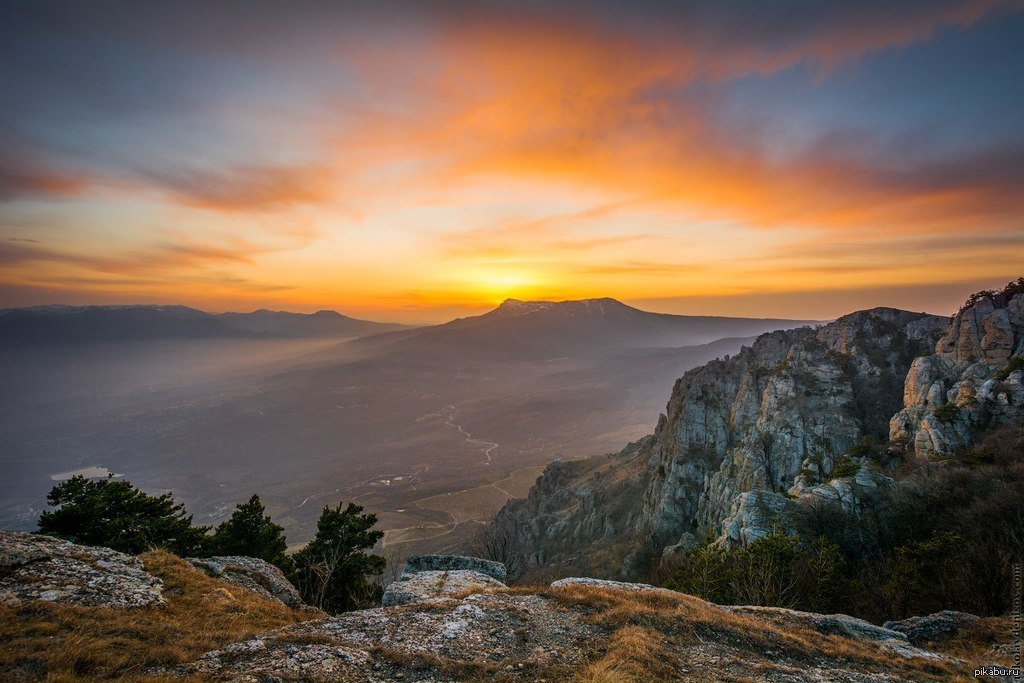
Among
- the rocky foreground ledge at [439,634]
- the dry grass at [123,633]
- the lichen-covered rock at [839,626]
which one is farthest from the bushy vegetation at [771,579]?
the dry grass at [123,633]

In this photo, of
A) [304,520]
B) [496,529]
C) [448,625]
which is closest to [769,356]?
[496,529]

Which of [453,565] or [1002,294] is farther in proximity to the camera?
[1002,294]

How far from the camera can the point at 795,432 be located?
65.1 metres

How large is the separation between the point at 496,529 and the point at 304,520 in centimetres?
9228

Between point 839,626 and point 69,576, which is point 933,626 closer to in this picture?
point 839,626

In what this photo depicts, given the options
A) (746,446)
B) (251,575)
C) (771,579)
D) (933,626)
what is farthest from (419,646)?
(746,446)

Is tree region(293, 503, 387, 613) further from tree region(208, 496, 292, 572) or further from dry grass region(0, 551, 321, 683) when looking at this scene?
dry grass region(0, 551, 321, 683)

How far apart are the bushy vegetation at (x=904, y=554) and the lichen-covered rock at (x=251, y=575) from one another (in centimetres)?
2423

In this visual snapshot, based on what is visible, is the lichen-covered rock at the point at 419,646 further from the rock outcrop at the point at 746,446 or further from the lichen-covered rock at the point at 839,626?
the rock outcrop at the point at 746,446

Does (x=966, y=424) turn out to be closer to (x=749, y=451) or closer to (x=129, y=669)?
(x=749, y=451)

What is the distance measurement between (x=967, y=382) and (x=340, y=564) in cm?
7281

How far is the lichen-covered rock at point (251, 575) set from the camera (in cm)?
2027

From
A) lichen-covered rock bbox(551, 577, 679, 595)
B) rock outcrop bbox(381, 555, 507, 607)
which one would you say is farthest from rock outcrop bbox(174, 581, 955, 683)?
rock outcrop bbox(381, 555, 507, 607)

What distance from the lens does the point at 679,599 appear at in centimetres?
1723
